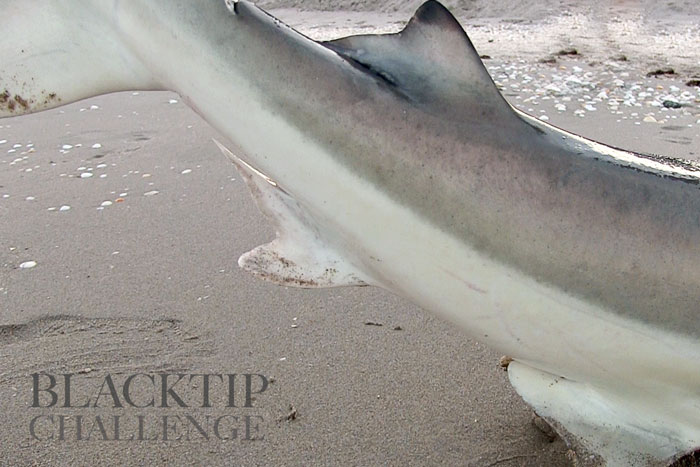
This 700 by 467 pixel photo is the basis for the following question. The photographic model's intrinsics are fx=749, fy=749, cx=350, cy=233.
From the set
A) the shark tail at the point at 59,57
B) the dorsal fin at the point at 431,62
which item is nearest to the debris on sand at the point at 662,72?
the dorsal fin at the point at 431,62

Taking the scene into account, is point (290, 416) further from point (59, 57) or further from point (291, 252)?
point (59, 57)

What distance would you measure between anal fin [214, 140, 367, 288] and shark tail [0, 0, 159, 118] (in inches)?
11.5

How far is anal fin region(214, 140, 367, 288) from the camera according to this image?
174cm

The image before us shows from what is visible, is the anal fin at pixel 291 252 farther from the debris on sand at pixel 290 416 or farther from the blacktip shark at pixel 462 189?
the debris on sand at pixel 290 416

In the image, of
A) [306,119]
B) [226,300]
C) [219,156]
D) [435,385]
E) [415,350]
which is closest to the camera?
[306,119]

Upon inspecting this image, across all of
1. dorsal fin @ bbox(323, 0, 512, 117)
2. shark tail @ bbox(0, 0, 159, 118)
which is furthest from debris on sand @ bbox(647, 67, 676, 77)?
shark tail @ bbox(0, 0, 159, 118)

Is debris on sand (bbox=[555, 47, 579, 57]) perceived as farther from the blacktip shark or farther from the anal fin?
the anal fin

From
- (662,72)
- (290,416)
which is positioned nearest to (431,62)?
(290,416)

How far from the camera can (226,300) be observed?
9.42 ft

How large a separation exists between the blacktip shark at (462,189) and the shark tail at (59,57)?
4 cm

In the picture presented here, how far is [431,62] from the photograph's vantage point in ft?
5.36

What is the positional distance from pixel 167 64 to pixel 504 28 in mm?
8600

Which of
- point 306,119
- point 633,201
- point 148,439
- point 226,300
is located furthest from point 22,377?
point 633,201

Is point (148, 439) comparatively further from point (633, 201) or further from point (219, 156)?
point (219, 156)
